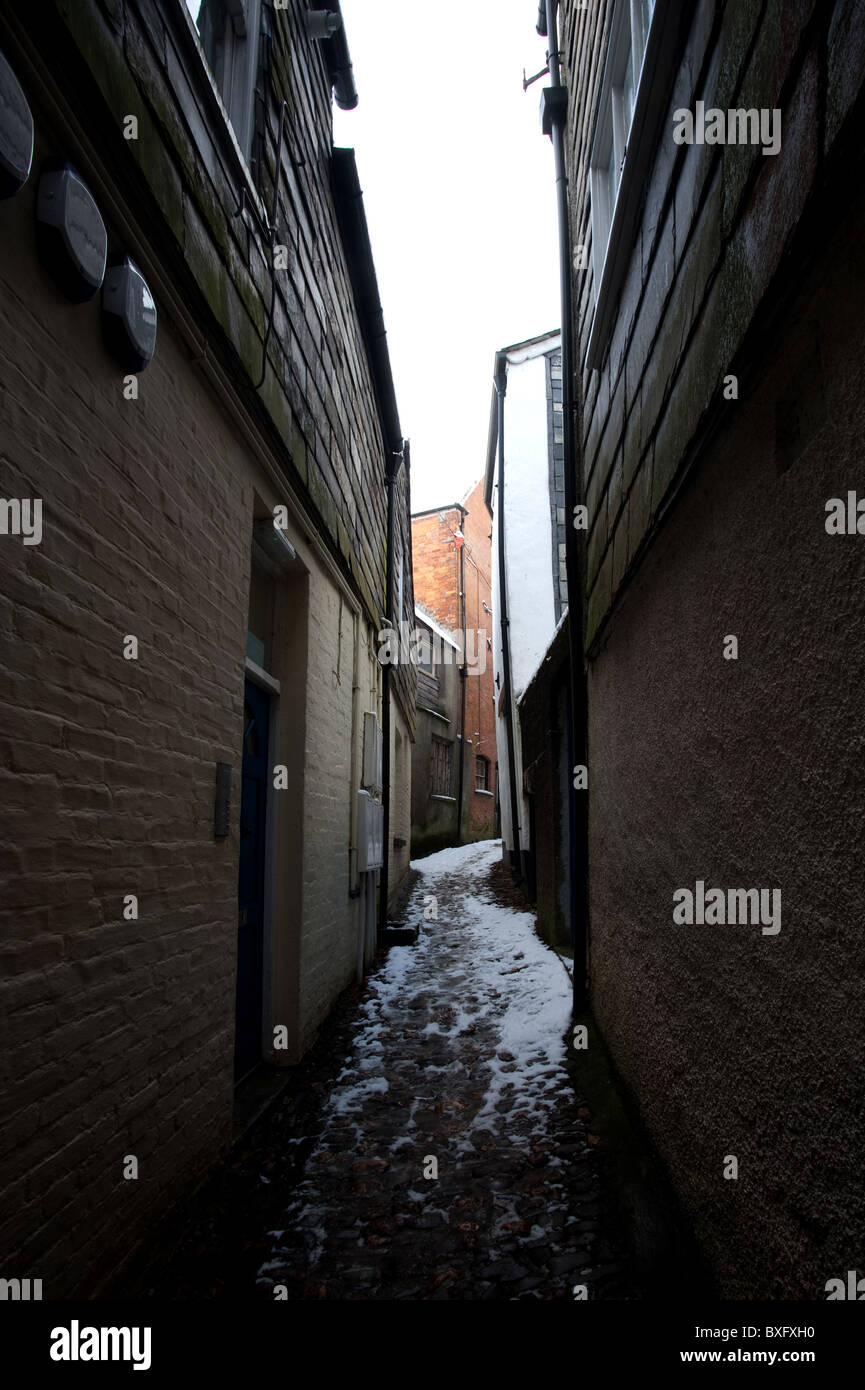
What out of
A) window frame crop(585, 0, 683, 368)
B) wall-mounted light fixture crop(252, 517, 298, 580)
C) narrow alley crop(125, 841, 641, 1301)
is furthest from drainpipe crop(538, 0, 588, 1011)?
wall-mounted light fixture crop(252, 517, 298, 580)

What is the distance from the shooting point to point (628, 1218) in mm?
2572

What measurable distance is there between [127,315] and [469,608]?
21233mm

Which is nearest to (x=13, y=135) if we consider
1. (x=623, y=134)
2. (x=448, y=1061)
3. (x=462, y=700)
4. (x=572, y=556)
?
(x=623, y=134)

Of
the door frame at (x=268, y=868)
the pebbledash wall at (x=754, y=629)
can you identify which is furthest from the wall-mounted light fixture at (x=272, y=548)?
the pebbledash wall at (x=754, y=629)

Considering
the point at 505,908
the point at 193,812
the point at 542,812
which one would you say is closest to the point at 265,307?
the point at 193,812

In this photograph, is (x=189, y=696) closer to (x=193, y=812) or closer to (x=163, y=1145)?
(x=193, y=812)

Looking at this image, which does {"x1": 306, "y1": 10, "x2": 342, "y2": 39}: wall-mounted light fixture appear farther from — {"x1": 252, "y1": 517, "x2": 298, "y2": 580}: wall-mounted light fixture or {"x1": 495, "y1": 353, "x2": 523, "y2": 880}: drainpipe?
{"x1": 495, "y1": 353, "x2": 523, "y2": 880}: drainpipe

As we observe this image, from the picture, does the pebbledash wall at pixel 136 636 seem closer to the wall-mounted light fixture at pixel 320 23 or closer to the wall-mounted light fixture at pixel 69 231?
the wall-mounted light fixture at pixel 69 231

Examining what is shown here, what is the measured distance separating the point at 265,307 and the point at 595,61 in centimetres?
231

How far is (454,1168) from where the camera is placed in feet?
10.3

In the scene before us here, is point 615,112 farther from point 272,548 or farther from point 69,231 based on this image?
point 69,231

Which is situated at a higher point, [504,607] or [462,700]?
[504,607]

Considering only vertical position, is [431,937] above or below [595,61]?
below

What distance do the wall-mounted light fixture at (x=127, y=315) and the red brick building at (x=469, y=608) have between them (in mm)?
19001
